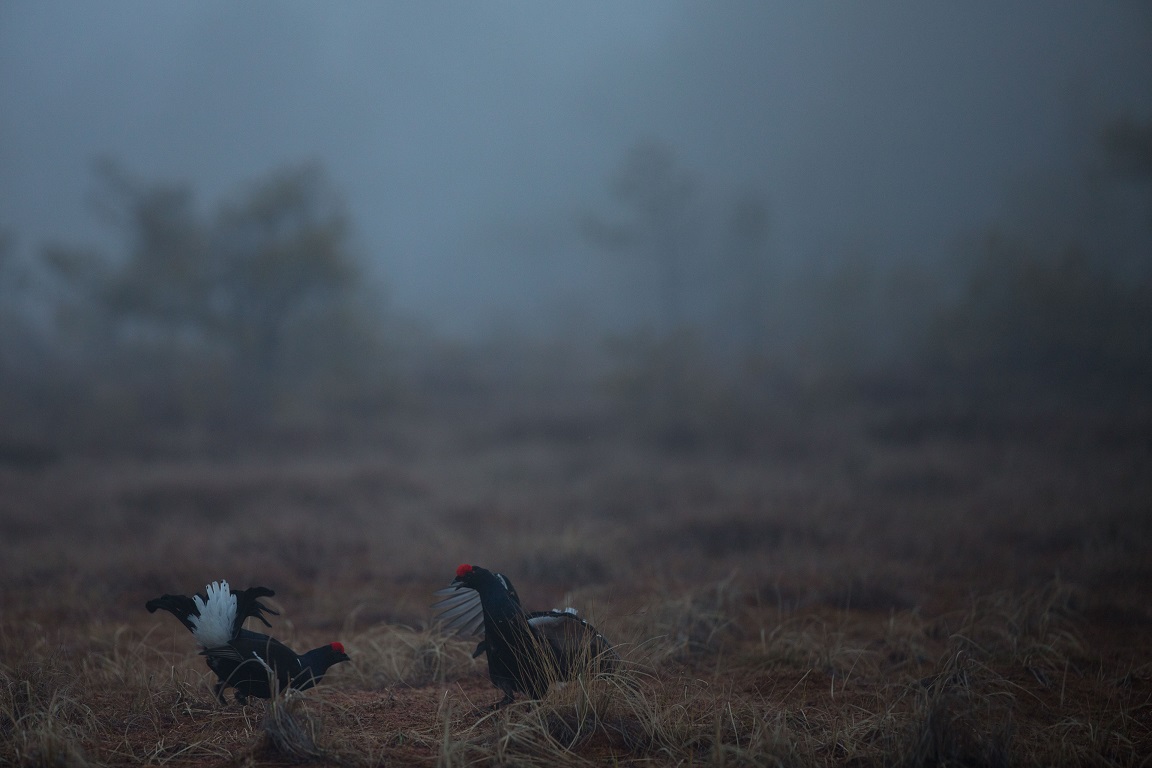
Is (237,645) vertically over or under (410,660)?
over

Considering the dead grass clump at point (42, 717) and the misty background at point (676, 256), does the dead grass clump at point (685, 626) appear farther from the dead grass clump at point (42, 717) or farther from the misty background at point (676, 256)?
the misty background at point (676, 256)

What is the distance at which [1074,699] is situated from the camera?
3701mm

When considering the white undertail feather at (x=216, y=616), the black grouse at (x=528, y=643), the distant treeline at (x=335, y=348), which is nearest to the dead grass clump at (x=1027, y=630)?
the black grouse at (x=528, y=643)

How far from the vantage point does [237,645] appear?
3.20 m

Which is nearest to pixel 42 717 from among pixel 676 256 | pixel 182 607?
pixel 182 607

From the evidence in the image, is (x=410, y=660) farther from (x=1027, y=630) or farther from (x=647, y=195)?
(x=647, y=195)

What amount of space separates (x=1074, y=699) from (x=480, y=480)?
29.0ft

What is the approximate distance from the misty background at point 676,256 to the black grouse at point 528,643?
34.3 ft

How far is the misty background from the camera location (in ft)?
52.7

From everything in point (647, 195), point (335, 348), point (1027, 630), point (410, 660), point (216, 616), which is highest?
point (647, 195)

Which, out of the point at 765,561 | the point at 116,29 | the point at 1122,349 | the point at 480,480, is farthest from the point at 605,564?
the point at 116,29

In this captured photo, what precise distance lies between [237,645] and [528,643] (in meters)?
1.30

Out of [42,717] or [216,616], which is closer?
[42,717]

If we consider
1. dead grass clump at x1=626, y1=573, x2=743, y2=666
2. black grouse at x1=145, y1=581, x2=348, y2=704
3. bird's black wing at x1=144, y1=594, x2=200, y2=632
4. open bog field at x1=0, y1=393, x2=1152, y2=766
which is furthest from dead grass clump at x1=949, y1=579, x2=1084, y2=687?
bird's black wing at x1=144, y1=594, x2=200, y2=632
